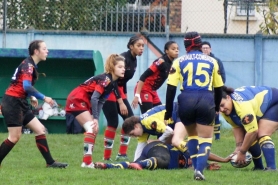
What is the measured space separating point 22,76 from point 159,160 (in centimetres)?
210

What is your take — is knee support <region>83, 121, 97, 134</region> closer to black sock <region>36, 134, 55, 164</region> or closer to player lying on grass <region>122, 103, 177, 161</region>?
player lying on grass <region>122, 103, 177, 161</region>

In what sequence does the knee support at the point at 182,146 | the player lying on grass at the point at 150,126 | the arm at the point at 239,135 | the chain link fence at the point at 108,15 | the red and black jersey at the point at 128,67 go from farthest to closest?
the chain link fence at the point at 108,15 < the red and black jersey at the point at 128,67 < the arm at the point at 239,135 < the player lying on grass at the point at 150,126 < the knee support at the point at 182,146

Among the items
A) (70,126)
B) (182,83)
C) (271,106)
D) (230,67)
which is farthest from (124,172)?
(230,67)

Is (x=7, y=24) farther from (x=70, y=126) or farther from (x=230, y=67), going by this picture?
(x=230, y=67)

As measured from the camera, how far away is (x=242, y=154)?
9.95 meters

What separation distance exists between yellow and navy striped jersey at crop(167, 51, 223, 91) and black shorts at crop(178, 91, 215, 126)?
0.07 meters

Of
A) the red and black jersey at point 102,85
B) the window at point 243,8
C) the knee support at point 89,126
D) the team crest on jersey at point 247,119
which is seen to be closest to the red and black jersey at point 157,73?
the red and black jersey at point 102,85

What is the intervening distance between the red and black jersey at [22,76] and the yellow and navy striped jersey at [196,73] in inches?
81.3

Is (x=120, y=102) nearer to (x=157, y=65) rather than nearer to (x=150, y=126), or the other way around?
(x=150, y=126)

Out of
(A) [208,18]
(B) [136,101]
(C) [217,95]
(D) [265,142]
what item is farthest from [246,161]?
(A) [208,18]

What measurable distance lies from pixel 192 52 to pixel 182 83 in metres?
0.38

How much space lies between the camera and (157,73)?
1298 cm

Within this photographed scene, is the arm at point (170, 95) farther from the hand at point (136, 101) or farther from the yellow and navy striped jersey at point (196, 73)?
the hand at point (136, 101)

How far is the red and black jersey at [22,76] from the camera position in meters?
9.88
